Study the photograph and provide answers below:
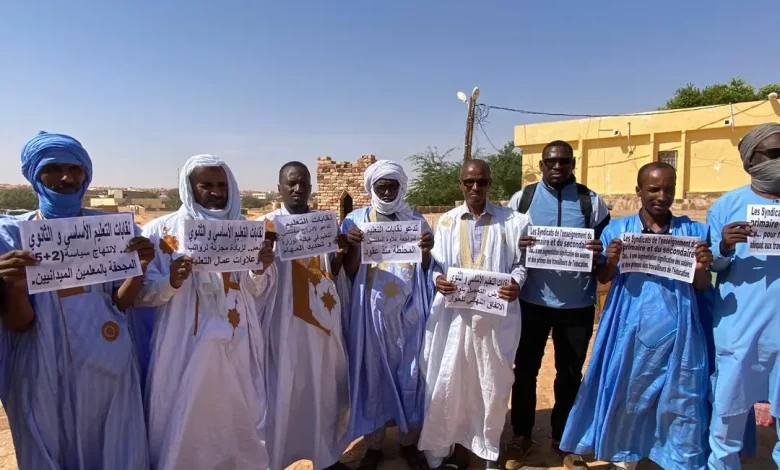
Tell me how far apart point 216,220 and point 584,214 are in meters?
2.58

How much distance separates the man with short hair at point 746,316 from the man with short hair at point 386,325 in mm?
1910

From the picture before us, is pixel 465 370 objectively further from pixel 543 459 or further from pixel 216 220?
pixel 216 220

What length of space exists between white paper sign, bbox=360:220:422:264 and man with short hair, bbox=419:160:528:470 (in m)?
0.28

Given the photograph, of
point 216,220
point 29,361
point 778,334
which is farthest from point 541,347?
point 29,361

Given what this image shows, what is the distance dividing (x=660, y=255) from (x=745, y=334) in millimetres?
658

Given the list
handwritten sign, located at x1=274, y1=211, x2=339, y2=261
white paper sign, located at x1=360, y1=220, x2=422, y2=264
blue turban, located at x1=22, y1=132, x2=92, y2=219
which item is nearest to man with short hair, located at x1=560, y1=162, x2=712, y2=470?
white paper sign, located at x1=360, y1=220, x2=422, y2=264

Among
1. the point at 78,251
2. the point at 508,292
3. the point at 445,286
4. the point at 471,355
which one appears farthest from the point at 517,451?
the point at 78,251

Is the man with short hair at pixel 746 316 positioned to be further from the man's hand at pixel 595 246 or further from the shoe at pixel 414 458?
the shoe at pixel 414 458

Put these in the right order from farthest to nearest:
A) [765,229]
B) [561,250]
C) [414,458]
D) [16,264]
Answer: [414,458] < [561,250] < [765,229] < [16,264]

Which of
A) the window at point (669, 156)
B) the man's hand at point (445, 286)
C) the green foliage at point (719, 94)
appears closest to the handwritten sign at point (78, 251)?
the man's hand at point (445, 286)

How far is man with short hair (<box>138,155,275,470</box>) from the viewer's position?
2.74m

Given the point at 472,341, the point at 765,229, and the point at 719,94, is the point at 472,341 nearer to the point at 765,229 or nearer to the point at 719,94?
the point at 765,229

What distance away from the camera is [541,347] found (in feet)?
12.3

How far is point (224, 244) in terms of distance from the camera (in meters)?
2.80
